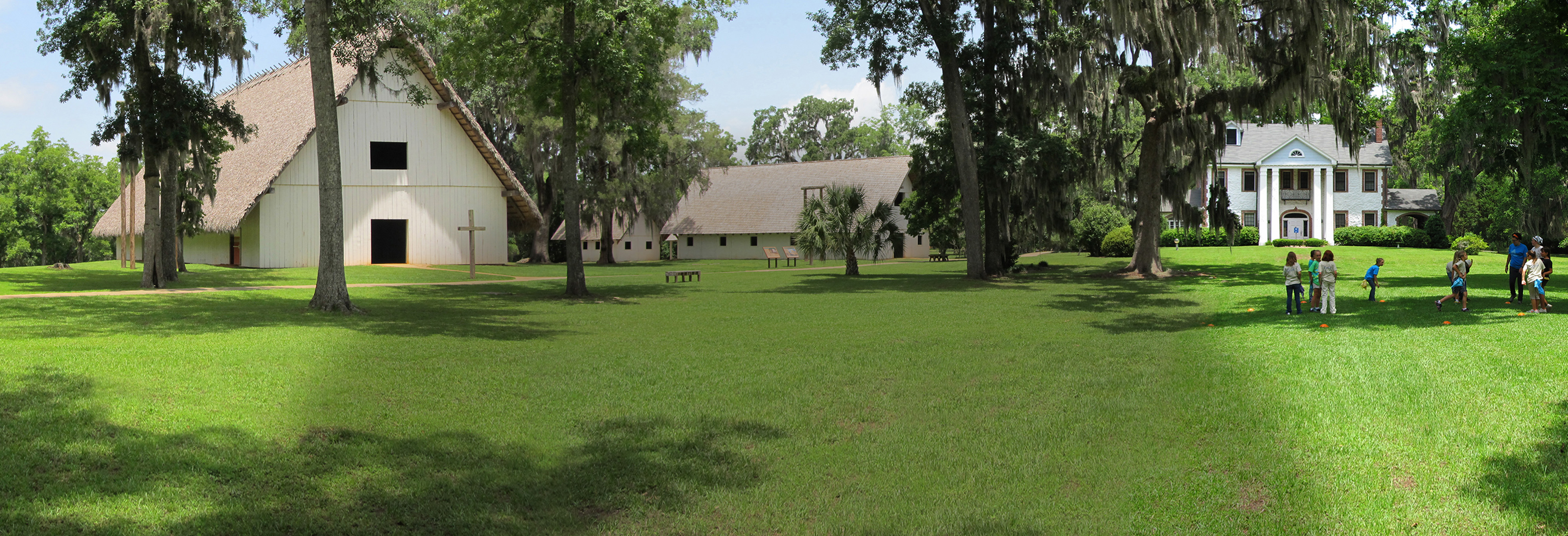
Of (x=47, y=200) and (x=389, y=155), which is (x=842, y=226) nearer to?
(x=389, y=155)

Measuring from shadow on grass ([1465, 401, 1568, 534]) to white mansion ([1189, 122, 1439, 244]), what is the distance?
180ft

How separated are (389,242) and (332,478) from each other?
33166mm

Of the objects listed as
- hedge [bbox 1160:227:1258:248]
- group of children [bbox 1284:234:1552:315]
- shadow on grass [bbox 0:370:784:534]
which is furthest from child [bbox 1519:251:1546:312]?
hedge [bbox 1160:227:1258:248]

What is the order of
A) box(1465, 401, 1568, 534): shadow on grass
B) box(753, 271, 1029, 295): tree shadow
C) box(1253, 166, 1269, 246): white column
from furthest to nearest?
1. box(1253, 166, 1269, 246): white column
2. box(753, 271, 1029, 295): tree shadow
3. box(1465, 401, 1568, 534): shadow on grass

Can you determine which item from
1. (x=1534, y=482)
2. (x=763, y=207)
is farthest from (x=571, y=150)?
(x=763, y=207)

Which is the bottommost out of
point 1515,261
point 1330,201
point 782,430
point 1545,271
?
point 782,430

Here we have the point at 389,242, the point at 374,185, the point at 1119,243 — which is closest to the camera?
the point at 374,185

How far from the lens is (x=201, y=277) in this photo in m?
27.5

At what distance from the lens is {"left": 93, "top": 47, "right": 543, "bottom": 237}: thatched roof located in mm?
34031

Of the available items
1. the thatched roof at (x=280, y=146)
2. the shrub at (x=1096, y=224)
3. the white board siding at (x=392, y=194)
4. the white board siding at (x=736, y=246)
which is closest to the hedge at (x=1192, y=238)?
the shrub at (x=1096, y=224)

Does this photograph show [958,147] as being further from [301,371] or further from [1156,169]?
[301,371]

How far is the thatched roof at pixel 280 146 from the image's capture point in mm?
34031

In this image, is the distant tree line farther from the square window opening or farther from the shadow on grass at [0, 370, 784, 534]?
the shadow on grass at [0, 370, 784, 534]

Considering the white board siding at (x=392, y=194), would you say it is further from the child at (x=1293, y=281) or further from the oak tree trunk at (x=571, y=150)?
the child at (x=1293, y=281)
